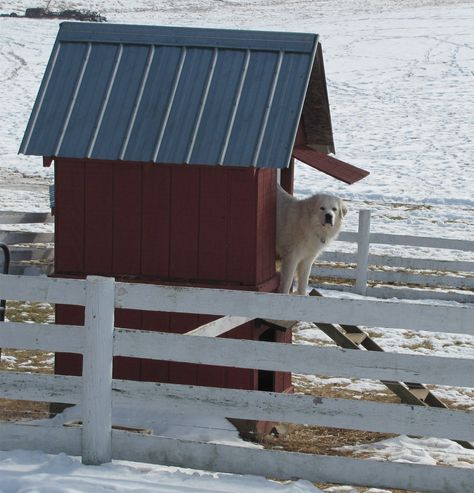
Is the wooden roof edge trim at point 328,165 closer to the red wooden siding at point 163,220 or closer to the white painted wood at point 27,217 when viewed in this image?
the red wooden siding at point 163,220

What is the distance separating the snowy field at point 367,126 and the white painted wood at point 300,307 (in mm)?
934

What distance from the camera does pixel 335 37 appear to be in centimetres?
4788

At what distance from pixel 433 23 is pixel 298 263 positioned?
42.7 meters

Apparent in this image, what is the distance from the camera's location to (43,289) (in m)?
6.03

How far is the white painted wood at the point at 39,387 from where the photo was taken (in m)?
6.07

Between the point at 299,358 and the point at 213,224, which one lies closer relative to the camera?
the point at 299,358

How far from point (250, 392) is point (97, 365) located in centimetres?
89

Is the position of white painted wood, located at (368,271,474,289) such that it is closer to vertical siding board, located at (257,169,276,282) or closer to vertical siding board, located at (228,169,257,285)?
vertical siding board, located at (257,169,276,282)

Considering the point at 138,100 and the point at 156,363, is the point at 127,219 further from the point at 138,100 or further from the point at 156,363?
the point at 156,363

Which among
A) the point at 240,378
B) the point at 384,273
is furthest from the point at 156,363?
the point at 384,273

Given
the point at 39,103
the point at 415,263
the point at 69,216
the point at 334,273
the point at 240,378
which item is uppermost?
the point at 39,103

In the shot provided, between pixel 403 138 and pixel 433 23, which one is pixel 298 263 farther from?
pixel 433 23

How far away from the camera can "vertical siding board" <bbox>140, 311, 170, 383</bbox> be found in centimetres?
820

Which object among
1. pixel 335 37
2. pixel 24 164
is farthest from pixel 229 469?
pixel 335 37
